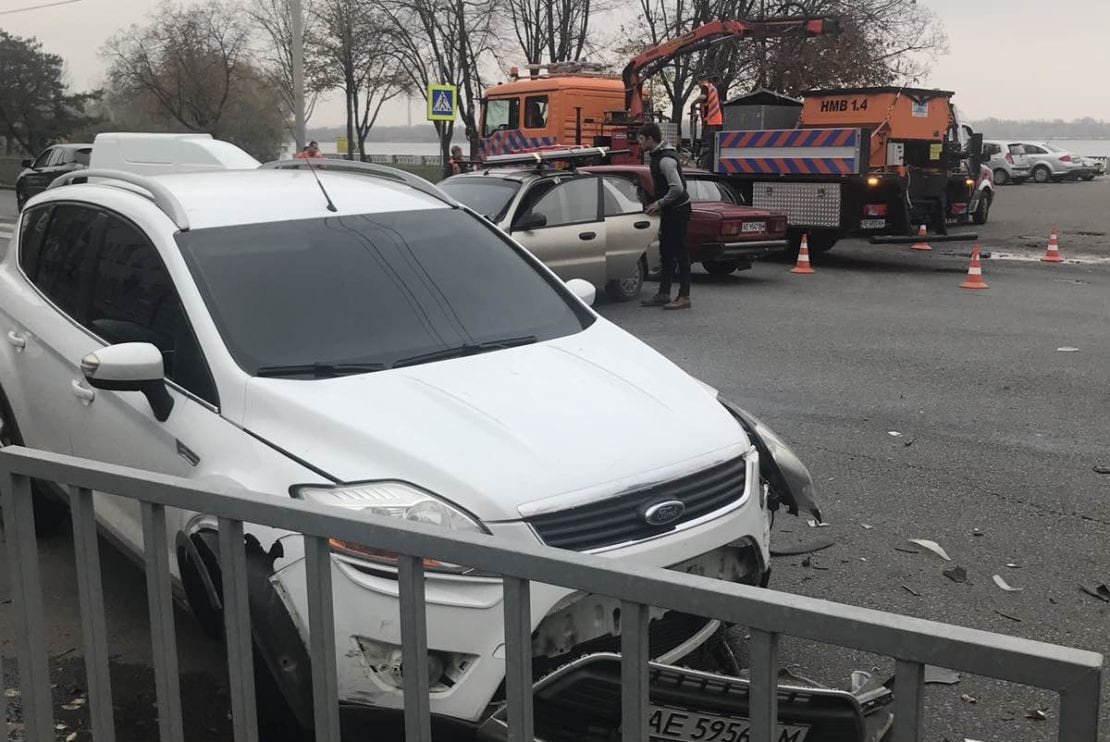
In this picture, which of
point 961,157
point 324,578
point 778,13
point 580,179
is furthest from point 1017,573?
point 778,13

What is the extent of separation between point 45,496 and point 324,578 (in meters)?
0.99

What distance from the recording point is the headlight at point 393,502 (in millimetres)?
3000

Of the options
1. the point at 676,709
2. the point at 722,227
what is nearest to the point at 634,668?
the point at 676,709

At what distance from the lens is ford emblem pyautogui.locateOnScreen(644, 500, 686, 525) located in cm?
316

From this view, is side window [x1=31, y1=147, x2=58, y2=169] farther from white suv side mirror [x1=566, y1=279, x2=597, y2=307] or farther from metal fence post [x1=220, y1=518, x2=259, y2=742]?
metal fence post [x1=220, y1=518, x2=259, y2=742]

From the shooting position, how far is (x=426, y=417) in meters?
3.38

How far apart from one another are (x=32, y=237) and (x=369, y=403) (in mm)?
2691

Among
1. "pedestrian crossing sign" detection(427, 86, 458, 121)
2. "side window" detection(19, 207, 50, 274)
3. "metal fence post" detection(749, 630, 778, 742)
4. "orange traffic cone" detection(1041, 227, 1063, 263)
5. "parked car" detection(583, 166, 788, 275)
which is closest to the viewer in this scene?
"metal fence post" detection(749, 630, 778, 742)

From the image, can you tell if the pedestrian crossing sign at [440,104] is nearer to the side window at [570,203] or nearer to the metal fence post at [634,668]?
the side window at [570,203]

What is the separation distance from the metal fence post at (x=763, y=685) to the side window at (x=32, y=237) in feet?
14.7

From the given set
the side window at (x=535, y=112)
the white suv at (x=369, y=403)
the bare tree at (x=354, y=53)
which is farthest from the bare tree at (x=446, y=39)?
the white suv at (x=369, y=403)

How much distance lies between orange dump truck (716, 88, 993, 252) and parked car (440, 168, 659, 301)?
15.4 ft

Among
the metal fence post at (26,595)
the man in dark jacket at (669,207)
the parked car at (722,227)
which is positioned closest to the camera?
Result: the metal fence post at (26,595)

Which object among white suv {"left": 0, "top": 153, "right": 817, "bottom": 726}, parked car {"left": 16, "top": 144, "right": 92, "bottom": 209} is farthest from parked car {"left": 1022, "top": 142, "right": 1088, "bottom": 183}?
white suv {"left": 0, "top": 153, "right": 817, "bottom": 726}
